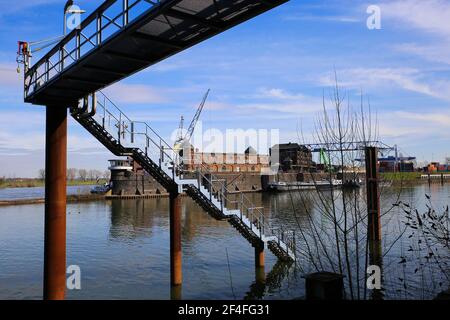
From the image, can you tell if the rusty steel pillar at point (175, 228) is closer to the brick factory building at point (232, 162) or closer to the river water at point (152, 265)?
the river water at point (152, 265)

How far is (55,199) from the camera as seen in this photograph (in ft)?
48.5

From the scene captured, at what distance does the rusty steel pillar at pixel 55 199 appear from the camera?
575 inches

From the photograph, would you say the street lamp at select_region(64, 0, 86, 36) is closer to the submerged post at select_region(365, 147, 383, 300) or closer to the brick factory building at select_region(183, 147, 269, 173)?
the submerged post at select_region(365, 147, 383, 300)

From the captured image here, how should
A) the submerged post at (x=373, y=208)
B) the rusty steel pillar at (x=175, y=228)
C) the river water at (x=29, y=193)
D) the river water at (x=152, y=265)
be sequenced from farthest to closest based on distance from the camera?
the river water at (x=29, y=193)
the submerged post at (x=373, y=208)
the river water at (x=152, y=265)
the rusty steel pillar at (x=175, y=228)

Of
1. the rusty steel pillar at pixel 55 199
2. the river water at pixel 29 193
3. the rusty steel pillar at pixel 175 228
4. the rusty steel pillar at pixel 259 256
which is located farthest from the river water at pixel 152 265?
the river water at pixel 29 193

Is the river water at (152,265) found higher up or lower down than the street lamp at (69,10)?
lower down

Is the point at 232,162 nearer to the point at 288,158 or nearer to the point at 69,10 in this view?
the point at 288,158

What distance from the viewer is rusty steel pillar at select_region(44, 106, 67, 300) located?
14609mm

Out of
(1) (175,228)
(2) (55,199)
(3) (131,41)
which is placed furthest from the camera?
(1) (175,228)

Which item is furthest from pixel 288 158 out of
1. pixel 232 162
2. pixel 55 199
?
pixel 55 199

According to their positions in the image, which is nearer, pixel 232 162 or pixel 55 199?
pixel 55 199

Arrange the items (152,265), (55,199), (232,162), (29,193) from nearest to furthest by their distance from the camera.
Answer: (55,199) → (152,265) → (29,193) → (232,162)
